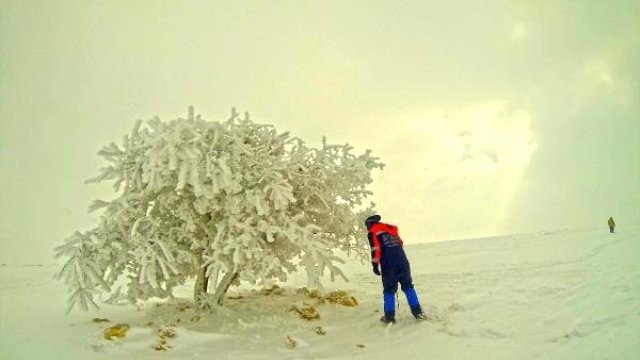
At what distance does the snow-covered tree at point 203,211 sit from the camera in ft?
26.6

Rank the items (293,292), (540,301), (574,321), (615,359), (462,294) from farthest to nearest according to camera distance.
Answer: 1. (293,292)
2. (462,294)
3. (540,301)
4. (574,321)
5. (615,359)

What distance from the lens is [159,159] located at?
319 inches

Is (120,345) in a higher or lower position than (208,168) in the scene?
lower

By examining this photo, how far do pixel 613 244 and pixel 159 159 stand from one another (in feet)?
37.1

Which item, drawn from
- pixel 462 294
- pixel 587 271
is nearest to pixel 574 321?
pixel 462 294

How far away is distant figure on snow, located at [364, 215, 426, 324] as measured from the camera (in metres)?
7.94

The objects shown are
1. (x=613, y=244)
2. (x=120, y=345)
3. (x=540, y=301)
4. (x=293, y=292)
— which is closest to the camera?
(x=120, y=345)

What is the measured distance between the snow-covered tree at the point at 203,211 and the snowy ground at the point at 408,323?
0.78 m

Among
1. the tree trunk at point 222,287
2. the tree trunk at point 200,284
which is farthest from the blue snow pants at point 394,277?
the tree trunk at point 200,284

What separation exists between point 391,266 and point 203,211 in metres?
3.43

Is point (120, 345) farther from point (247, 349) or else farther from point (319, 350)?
point (319, 350)

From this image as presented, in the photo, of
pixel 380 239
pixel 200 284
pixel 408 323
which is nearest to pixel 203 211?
pixel 200 284

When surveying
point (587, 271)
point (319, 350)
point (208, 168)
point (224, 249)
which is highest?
point (208, 168)

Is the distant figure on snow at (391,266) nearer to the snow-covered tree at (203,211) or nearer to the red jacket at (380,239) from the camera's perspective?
the red jacket at (380,239)
